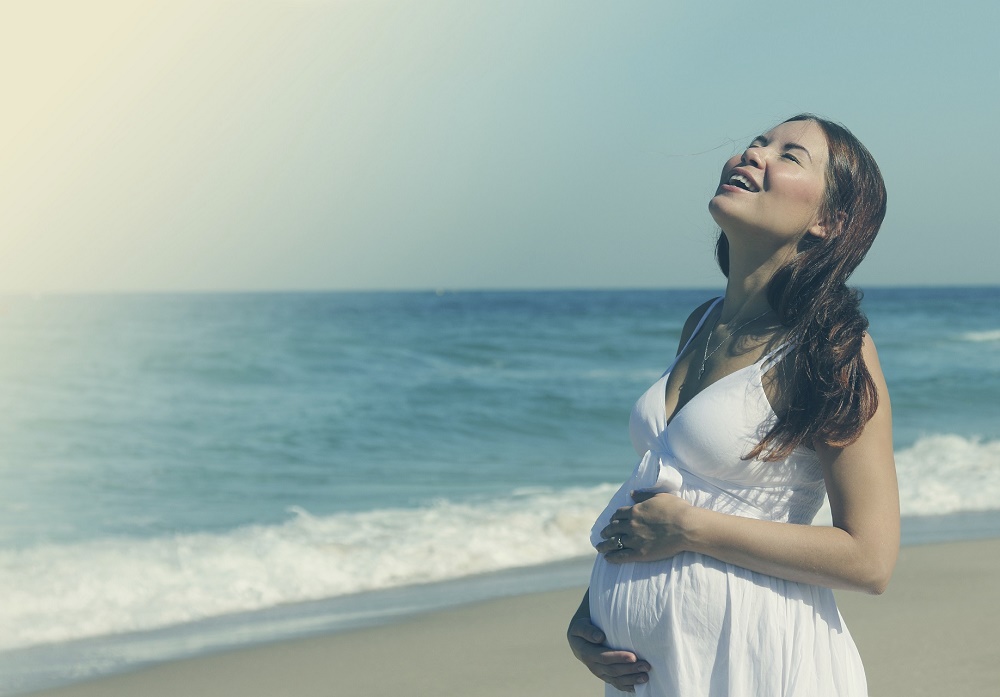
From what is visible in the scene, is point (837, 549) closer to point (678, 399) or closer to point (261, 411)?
point (678, 399)

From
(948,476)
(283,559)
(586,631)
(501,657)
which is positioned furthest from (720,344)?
(948,476)

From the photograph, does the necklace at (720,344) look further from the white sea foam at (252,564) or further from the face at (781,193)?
the white sea foam at (252,564)

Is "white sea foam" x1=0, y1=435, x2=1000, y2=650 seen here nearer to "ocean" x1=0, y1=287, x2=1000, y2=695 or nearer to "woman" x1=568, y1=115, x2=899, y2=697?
"ocean" x1=0, y1=287, x2=1000, y2=695

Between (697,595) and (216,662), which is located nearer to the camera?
(697,595)

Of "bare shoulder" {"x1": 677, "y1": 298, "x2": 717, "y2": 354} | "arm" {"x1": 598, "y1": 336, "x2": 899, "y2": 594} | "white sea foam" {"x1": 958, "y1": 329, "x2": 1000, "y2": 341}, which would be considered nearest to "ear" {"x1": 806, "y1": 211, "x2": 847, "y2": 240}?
"arm" {"x1": 598, "y1": 336, "x2": 899, "y2": 594}

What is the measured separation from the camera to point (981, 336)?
31266 millimetres

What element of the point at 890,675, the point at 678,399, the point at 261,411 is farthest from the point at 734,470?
the point at 261,411

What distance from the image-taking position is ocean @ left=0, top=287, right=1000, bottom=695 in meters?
6.30

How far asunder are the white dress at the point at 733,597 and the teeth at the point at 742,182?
355 millimetres

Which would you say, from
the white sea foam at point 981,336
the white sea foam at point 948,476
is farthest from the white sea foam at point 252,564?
the white sea foam at point 981,336

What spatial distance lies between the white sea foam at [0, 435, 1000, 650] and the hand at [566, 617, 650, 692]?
450cm

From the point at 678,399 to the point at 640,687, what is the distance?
0.58m

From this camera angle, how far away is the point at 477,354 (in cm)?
2775

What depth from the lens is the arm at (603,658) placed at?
1.99m
